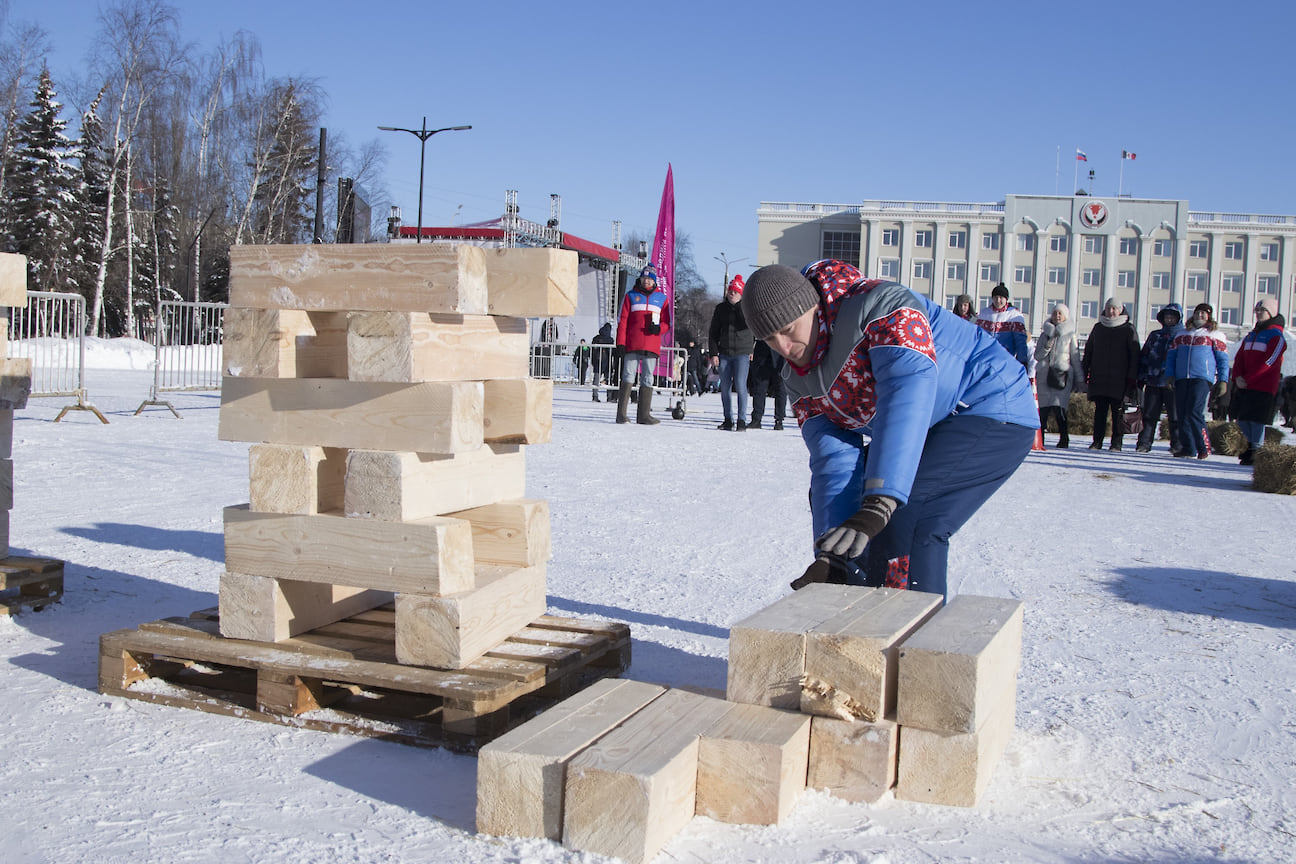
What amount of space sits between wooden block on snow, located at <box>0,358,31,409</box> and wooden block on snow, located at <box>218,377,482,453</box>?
4.92 feet

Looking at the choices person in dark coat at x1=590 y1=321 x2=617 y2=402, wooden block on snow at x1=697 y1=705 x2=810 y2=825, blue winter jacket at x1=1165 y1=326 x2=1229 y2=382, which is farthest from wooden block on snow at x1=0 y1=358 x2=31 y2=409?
person in dark coat at x1=590 y1=321 x2=617 y2=402

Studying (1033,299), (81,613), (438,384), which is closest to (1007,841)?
(438,384)

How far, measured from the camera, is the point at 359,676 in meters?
3.23

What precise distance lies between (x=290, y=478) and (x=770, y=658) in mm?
1664

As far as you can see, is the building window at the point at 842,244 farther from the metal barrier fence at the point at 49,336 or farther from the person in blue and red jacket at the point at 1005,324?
the person in blue and red jacket at the point at 1005,324

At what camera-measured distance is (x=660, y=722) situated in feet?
8.92

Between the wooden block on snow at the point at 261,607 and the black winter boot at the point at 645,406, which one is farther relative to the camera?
the black winter boot at the point at 645,406

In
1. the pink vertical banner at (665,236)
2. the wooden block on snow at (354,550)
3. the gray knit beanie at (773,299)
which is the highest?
the pink vertical banner at (665,236)

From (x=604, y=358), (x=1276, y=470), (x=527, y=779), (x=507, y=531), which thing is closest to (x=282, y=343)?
(x=507, y=531)

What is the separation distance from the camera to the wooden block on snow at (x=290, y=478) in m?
3.40

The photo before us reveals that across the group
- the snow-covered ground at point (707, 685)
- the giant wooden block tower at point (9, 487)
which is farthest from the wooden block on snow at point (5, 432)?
the snow-covered ground at point (707, 685)

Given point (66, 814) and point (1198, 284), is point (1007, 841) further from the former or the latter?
point (1198, 284)

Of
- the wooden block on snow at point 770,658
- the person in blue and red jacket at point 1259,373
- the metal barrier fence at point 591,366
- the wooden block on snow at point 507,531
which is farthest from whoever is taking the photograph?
the metal barrier fence at point 591,366

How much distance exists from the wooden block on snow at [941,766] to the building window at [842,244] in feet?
295
